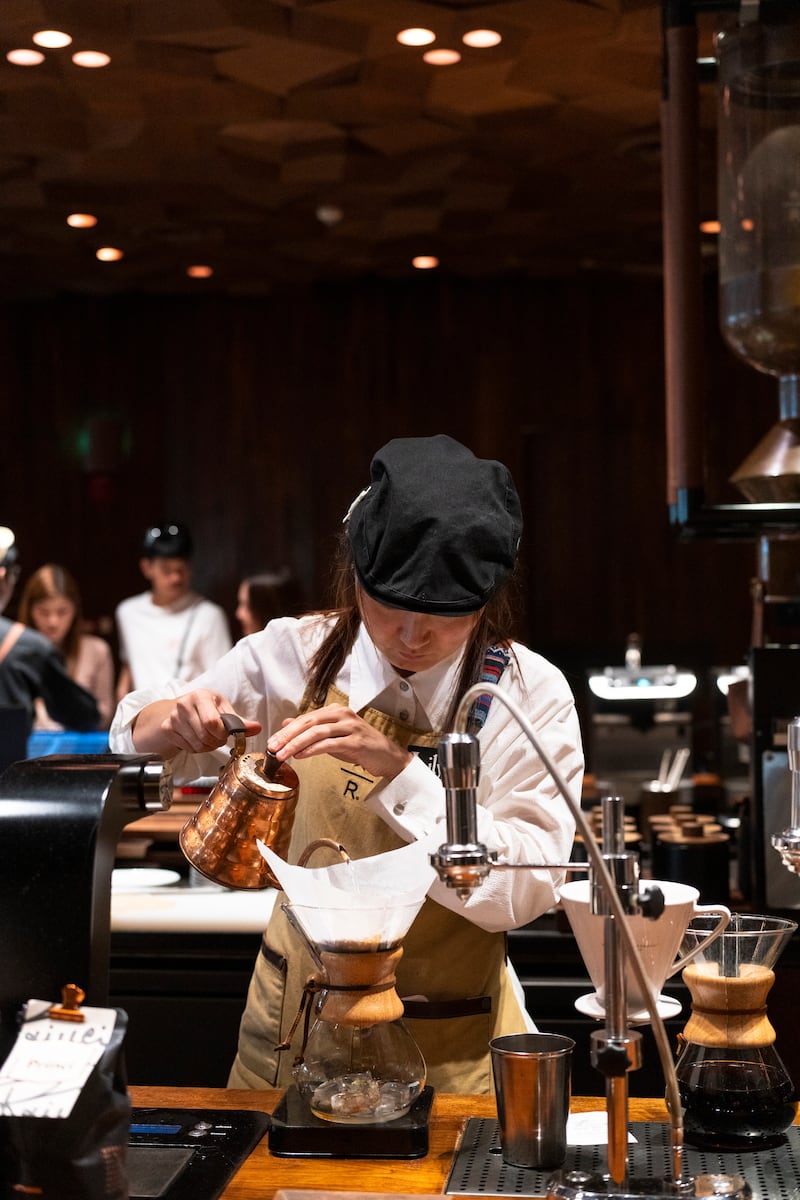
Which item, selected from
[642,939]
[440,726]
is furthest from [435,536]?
[642,939]

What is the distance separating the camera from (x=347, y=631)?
6.42ft

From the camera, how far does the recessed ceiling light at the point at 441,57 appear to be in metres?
4.65

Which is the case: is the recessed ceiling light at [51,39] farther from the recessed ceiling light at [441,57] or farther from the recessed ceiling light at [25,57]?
the recessed ceiling light at [441,57]

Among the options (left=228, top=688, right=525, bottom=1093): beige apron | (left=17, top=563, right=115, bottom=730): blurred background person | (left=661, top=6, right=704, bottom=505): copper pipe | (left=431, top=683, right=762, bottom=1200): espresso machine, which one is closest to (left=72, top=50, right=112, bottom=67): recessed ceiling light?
(left=17, top=563, right=115, bottom=730): blurred background person

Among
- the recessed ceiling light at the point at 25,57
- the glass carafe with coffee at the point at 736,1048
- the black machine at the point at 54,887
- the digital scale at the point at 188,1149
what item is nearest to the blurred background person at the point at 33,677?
the recessed ceiling light at the point at 25,57

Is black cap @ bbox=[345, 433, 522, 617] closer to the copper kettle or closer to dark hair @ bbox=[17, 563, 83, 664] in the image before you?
the copper kettle

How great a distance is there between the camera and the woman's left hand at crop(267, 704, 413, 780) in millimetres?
1583

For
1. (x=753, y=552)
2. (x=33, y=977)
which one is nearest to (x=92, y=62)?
(x=33, y=977)

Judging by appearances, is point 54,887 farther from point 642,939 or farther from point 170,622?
point 170,622

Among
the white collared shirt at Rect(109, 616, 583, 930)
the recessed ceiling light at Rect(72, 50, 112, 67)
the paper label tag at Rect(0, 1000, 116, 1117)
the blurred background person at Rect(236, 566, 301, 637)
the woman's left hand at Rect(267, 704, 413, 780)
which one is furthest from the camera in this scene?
the blurred background person at Rect(236, 566, 301, 637)

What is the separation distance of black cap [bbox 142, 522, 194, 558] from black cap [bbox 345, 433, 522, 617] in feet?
18.2

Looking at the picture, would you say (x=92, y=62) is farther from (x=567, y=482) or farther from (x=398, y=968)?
(x=567, y=482)

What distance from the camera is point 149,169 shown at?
591 cm

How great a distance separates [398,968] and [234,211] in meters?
5.36
